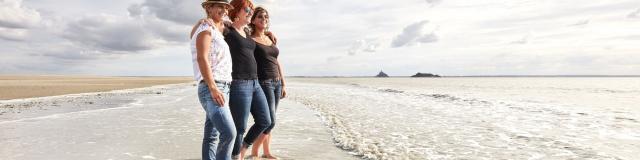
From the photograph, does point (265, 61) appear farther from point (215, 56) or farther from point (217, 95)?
point (217, 95)

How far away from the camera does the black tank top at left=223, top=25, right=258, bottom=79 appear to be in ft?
13.9

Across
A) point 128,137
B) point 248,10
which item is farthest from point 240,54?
point 128,137

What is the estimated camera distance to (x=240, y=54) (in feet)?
14.3

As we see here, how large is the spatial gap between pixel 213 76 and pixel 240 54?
88 centimetres

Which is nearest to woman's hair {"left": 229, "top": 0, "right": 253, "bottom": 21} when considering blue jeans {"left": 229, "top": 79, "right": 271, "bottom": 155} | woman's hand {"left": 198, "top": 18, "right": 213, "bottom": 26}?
blue jeans {"left": 229, "top": 79, "right": 271, "bottom": 155}

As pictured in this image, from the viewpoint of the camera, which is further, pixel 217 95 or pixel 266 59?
pixel 266 59

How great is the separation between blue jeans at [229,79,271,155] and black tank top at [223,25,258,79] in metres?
0.08

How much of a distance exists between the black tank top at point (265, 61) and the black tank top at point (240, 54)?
2.22 feet

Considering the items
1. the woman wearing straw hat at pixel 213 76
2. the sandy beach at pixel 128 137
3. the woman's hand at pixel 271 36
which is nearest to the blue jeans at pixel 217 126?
the woman wearing straw hat at pixel 213 76

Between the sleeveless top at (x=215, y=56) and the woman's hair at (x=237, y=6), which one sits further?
the woman's hair at (x=237, y=6)

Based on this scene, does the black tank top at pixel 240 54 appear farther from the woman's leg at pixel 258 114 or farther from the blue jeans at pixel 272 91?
the blue jeans at pixel 272 91

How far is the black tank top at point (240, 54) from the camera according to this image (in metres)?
4.24

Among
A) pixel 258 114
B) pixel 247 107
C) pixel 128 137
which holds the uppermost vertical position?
pixel 247 107

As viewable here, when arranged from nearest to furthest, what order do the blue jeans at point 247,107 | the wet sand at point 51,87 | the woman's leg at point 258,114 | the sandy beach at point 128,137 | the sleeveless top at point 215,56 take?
the sleeveless top at point 215,56
the blue jeans at point 247,107
the woman's leg at point 258,114
the sandy beach at point 128,137
the wet sand at point 51,87
